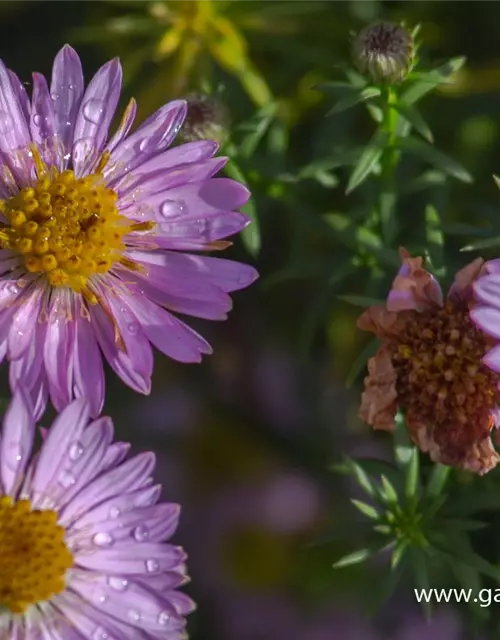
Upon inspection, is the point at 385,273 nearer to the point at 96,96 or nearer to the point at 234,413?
the point at 96,96

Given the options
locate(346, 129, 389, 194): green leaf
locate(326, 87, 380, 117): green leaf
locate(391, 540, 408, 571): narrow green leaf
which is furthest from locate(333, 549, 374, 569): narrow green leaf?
locate(326, 87, 380, 117): green leaf

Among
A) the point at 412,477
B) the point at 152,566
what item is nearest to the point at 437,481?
the point at 412,477

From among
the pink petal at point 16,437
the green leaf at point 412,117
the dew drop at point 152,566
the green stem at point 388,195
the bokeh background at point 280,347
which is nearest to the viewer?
the pink petal at point 16,437

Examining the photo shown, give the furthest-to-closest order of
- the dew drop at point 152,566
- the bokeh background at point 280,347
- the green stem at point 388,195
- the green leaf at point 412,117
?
the bokeh background at point 280,347, the green stem at point 388,195, the green leaf at point 412,117, the dew drop at point 152,566

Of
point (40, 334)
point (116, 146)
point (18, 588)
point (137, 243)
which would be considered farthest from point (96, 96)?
point (18, 588)

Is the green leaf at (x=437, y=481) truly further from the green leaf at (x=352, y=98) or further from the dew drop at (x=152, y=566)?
the green leaf at (x=352, y=98)

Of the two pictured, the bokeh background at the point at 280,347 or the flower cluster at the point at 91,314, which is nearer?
the flower cluster at the point at 91,314

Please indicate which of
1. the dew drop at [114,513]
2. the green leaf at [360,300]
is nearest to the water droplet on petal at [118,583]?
the dew drop at [114,513]
